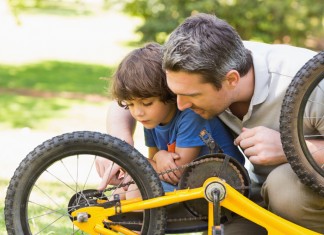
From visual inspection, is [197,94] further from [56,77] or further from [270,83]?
Result: [56,77]

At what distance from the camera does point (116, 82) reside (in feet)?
10.6

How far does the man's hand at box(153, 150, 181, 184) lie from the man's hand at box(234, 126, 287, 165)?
0.34 meters

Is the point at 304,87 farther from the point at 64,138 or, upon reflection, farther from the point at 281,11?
the point at 281,11

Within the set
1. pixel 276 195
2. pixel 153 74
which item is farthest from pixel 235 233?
pixel 153 74

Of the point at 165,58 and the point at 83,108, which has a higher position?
the point at 83,108

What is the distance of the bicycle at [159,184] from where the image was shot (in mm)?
2801

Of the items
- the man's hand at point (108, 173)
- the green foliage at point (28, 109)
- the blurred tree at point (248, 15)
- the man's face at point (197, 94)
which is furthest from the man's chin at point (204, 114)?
the blurred tree at point (248, 15)

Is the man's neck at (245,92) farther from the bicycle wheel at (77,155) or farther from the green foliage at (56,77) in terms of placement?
the green foliage at (56,77)

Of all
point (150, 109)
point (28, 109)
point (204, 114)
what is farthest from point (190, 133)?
point (28, 109)

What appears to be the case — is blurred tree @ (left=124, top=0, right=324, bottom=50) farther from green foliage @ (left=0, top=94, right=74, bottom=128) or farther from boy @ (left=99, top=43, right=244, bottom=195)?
boy @ (left=99, top=43, right=244, bottom=195)

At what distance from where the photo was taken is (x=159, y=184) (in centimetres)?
293

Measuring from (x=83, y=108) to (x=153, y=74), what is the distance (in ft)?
26.0

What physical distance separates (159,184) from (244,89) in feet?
1.97

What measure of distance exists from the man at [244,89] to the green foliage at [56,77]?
8.96 meters
